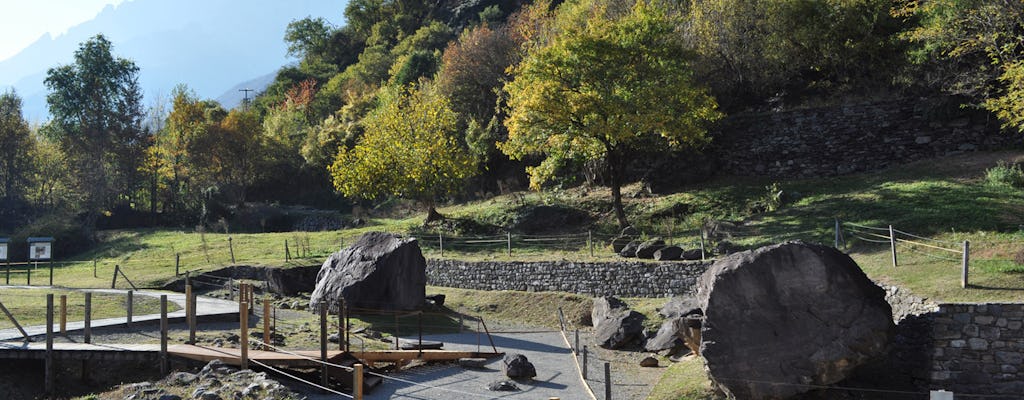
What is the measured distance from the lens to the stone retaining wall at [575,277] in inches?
990

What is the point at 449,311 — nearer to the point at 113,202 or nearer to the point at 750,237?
the point at 750,237

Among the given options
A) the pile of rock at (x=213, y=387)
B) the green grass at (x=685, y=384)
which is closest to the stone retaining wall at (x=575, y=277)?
the green grass at (x=685, y=384)

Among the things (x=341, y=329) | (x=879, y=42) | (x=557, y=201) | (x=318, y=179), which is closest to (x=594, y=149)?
(x=557, y=201)

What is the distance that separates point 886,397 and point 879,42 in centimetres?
2663

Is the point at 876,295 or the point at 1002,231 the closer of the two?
the point at 876,295

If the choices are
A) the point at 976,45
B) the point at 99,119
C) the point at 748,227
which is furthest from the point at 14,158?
the point at 976,45

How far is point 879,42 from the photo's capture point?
36531 millimetres

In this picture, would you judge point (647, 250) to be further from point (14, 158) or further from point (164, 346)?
point (14, 158)

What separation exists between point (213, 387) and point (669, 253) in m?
15.7

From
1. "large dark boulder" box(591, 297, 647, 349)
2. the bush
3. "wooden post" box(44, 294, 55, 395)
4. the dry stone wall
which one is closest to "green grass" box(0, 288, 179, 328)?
"wooden post" box(44, 294, 55, 395)

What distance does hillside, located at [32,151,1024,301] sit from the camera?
19281 millimetres

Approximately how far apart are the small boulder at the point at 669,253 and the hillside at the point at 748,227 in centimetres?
135

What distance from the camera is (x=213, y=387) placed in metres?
15.2

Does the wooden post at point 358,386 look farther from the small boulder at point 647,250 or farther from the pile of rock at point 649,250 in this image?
the small boulder at point 647,250
